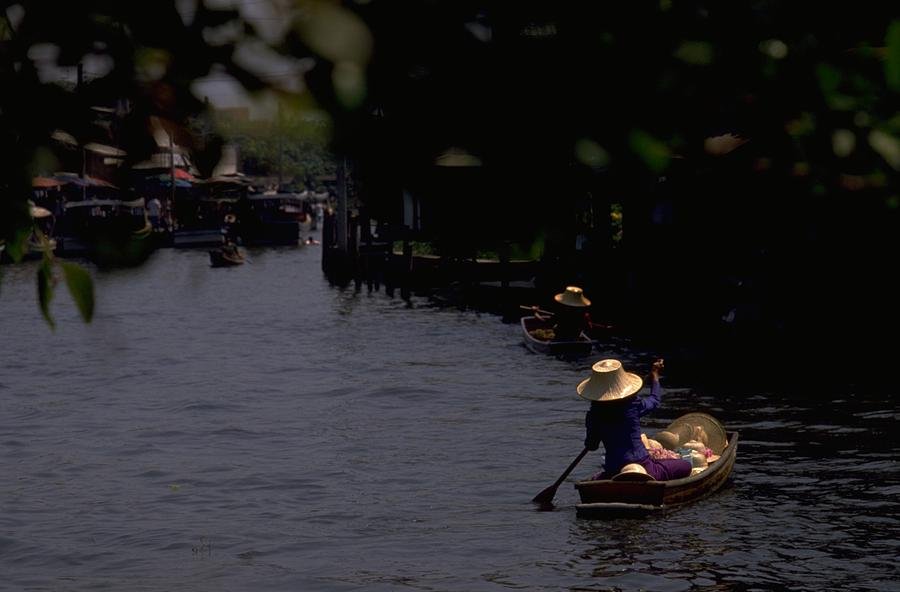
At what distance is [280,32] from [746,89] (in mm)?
971

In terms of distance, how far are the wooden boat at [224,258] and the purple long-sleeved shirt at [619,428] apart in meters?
54.3

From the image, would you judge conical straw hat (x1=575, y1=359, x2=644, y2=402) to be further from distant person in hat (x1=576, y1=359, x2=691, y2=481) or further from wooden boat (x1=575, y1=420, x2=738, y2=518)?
wooden boat (x1=575, y1=420, x2=738, y2=518)

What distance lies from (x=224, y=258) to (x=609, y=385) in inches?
2182

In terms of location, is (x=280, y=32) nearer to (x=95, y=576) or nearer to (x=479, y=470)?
(x=95, y=576)

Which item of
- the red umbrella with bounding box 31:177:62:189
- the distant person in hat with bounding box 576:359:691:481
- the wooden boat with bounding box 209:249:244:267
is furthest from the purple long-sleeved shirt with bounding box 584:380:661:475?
the wooden boat with bounding box 209:249:244:267

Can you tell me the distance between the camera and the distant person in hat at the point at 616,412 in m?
15.1

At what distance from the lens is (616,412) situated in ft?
49.6

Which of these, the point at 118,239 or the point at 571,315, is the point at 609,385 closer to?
the point at 118,239

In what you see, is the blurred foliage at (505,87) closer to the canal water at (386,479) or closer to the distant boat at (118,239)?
the distant boat at (118,239)

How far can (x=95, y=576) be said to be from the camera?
1520 centimetres

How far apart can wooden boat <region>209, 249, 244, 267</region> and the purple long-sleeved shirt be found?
2138 inches

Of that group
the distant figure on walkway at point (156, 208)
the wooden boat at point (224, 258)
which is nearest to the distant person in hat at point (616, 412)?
the distant figure on walkway at point (156, 208)

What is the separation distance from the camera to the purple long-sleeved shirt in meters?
15.1

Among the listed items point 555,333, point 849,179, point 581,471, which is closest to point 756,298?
point 555,333
